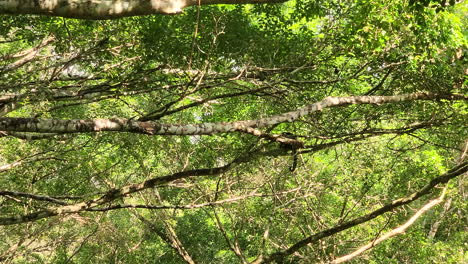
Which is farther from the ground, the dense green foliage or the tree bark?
the tree bark

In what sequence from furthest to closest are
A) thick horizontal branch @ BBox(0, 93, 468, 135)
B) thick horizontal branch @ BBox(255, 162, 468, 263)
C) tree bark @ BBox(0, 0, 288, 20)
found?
thick horizontal branch @ BBox(255, 162, 468, 263)
thick horizontal branch @ BBox(0, 93, 468, 135)
tree bark @ BBox(0, 0, 288, 20)

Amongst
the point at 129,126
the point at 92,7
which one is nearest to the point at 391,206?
the point at 129,126

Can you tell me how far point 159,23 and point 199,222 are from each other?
8707 millimetres

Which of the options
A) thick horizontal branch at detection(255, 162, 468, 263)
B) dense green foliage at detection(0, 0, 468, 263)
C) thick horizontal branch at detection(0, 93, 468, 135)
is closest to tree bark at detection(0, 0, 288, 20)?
dense green foliage at detection(0, 0, 468, 263)

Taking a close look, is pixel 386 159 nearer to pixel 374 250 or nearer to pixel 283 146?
pixel 374 250

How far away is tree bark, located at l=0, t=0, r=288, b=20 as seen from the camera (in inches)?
91.8

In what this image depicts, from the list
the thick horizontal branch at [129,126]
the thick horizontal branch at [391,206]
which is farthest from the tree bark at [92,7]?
the thick horizontal branch at [391,206]

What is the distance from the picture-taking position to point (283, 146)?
17.1 ft

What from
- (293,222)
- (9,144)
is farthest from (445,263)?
(9,144)

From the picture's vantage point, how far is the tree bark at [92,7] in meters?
2.33

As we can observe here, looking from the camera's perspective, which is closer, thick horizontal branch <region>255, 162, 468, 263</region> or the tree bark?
the tree bark

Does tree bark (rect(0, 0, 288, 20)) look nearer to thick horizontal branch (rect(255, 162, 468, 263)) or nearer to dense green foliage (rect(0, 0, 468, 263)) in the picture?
dense green foliage (rect(0, 0, 468, 263))

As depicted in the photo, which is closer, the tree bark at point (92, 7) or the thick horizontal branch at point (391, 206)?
the tree bark at point (92, 7)

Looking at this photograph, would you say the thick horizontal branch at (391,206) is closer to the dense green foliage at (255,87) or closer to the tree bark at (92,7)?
the dense green foliage at (255,87)
